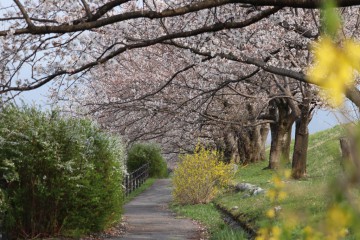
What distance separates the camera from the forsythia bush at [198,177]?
19.7 m

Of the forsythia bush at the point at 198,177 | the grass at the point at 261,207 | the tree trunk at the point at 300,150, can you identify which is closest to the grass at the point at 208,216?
the grass at the point at 261,207

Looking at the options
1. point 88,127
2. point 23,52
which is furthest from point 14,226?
point 23,52

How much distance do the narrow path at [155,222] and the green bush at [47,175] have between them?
1332 mm

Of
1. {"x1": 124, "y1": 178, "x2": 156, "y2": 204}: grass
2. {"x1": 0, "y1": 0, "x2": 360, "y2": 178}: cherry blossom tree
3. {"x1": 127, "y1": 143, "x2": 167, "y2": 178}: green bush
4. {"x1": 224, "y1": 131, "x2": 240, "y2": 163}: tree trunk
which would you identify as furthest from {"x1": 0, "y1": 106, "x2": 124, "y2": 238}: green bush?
{"x1": 127, "y1": 143, "x2": 167, "y2": 178}: green bush

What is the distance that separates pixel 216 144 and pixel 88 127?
75.7ft

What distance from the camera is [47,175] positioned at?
11.6 meters

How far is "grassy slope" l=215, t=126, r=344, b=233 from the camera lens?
1.65 m

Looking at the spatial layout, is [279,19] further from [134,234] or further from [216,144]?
[216,144]

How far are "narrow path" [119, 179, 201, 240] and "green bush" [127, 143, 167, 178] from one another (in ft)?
41.4

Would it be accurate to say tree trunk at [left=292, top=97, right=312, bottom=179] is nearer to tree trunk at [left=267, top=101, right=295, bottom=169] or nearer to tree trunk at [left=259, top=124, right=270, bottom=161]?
tree trunk at [left=267, top=101, right=295, bottom=169]

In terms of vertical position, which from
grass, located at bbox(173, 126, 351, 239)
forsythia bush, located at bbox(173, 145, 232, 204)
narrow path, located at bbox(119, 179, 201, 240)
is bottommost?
narrow path, located at bbox(119, 179, 201, 240)

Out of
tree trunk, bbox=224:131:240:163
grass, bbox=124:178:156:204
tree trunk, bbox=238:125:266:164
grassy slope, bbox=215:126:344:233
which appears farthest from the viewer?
tree trunk, bbox=224:131:240:163

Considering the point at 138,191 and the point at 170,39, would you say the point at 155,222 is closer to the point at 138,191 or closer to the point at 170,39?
the point at 170,39

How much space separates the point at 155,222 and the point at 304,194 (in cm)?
1394
